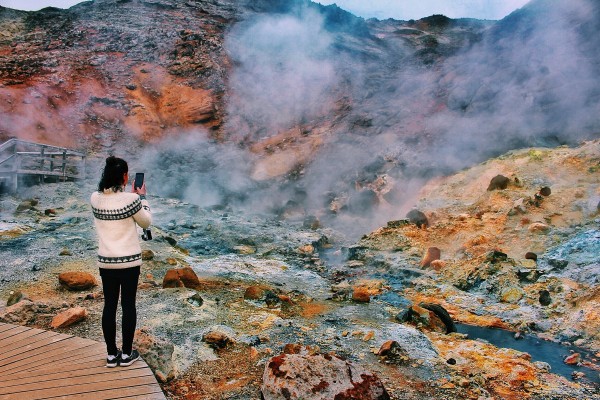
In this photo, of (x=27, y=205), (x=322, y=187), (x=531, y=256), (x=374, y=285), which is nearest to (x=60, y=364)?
(x=374, y=285)

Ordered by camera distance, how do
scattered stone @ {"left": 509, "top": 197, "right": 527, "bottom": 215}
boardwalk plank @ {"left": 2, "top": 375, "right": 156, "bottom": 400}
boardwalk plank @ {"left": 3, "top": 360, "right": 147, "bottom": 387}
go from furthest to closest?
scattered stone @ {"left": 509, "top": 197, "right": 527, "bottom": 215} → boardwalk plank @ {"left": 3, "top": 360, "right": 147, "bottom": 387} → boardwalk plank @ {"left": 2, "top": 375, "right": 156, "bottom": 400}

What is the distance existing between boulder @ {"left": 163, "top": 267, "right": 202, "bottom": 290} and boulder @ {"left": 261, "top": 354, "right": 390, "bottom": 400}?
290 centimetres

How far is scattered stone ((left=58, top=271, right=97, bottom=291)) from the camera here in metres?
5.35

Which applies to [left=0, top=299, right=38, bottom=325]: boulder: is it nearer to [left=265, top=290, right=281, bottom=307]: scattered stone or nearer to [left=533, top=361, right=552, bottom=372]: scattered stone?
[left=265, top=290, right=281, bottom=307]: scattered stone

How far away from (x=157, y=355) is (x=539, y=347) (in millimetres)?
4217

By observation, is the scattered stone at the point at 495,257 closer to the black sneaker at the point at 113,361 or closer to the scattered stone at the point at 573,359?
the scattered stone at the point at 573,359

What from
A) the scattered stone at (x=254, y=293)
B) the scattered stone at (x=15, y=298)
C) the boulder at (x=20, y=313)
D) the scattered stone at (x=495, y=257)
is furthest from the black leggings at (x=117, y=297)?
the scattered stone at (x=495, y=257)

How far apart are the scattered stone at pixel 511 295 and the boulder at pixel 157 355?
4.75 metres

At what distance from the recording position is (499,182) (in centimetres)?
943

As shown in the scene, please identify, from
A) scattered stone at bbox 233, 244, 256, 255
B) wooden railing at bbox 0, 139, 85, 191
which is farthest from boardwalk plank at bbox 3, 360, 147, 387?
wooden railing at bbox 0, 139, 85, 191

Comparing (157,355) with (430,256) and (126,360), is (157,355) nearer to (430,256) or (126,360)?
(126,360)

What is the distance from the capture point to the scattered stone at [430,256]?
7.83 metres

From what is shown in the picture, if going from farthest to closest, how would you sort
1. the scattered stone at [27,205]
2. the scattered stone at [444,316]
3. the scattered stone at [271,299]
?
the scattered stone at [27,205] → the scattered stone at [271,299] → the scattered stone at [444,316]

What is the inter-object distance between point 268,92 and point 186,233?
40.9 ft
